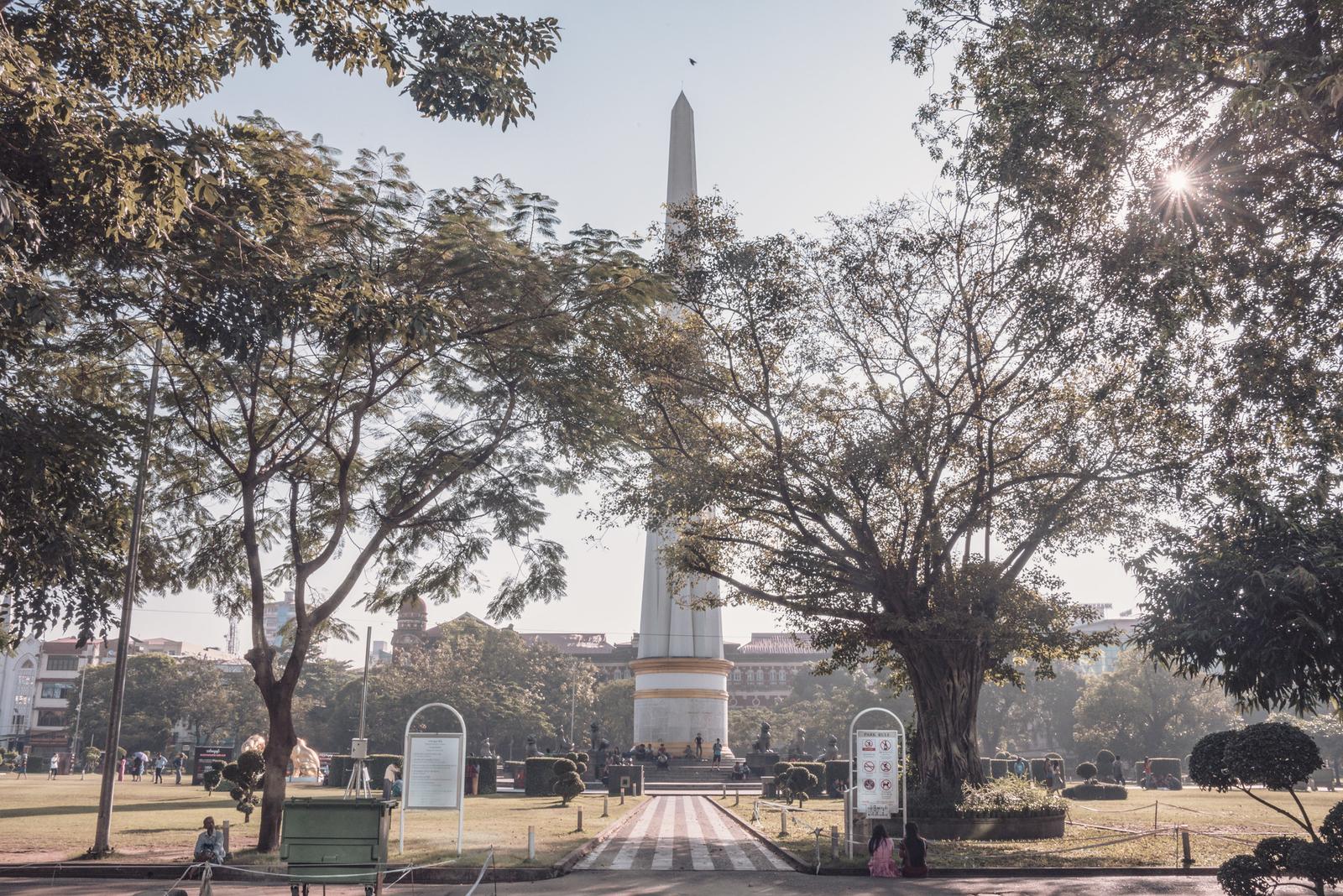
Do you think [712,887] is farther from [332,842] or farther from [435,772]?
[435,772]

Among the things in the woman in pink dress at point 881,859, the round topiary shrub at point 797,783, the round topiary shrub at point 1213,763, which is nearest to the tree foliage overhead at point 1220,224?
the round topiary shrub at point 1213,763

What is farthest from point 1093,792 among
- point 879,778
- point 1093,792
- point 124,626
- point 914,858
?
point 124,626

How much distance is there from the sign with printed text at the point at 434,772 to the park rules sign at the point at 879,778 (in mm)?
7030

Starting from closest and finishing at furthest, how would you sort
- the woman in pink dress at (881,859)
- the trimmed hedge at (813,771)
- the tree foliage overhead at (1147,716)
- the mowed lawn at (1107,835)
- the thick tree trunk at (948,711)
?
the woman in pink dress at (881,859) → the mowed lawn at (1107,835) → the thick tree trunk at (948,711) → the trimmed hedge at (813,771) → the tree foliage overhead at (1147,716)

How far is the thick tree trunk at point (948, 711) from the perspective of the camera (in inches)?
917

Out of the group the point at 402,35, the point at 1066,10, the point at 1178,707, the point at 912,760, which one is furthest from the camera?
the point at 1178,707

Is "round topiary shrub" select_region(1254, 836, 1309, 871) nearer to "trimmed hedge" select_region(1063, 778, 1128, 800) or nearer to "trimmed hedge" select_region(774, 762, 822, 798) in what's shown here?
"trimmed hedge" select_region(774, 762, 822, 798)

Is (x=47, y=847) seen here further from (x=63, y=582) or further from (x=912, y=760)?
(x=912, y=760)

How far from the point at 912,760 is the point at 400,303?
18.2 meters

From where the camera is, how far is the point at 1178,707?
7081 centimetres

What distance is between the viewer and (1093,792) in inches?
1517

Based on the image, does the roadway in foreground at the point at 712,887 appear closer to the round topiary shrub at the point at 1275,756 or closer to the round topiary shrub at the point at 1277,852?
the round topiary shrub at the point at 1277,852

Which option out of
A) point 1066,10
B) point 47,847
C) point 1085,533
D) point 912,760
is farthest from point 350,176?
point 912,760

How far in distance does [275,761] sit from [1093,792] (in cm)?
3072
